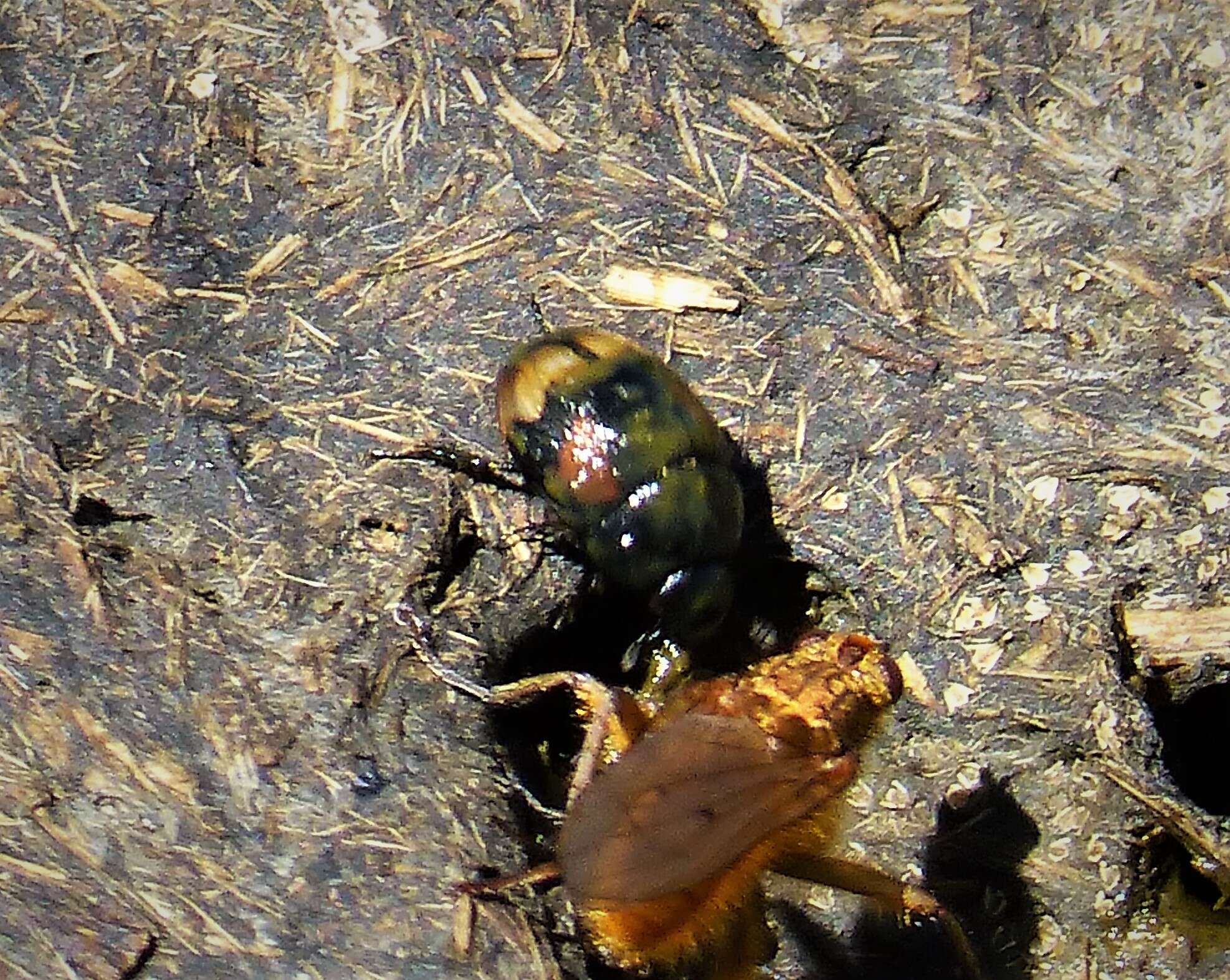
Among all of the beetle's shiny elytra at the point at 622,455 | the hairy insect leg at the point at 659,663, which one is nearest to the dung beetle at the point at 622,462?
the beetle's shiny elytra at the point at 622,455

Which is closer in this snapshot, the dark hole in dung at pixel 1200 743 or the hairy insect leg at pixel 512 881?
the hairy insect leg at pixel 512 881

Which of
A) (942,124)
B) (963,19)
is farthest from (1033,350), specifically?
(963,19)

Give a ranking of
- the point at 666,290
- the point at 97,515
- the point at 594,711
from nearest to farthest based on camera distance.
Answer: the point at 97,515, the point at 594,711, the point at 666,290

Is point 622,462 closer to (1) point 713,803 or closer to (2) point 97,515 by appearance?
(1) point 713,803

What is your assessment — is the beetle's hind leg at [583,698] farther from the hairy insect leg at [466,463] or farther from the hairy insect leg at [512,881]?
the hairy insect leg at [466,463]

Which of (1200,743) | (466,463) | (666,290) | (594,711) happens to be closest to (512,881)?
(594,711)

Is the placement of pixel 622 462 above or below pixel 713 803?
above

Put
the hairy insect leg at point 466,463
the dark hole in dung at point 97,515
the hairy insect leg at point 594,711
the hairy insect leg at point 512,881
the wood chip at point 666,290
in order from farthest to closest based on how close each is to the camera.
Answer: the wood chip at point 666,290, the hairy insect leg at point 466,463, the hairy insect leg at point 594,711, the dark hole in dung at point 97,515, the hairy insect leg at point 512,881
